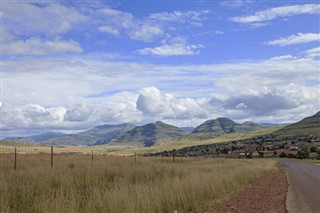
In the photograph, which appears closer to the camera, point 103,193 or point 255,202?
point 103,193

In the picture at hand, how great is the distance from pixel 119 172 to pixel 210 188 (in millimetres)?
6531

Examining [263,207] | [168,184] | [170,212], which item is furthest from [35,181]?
[263,207]

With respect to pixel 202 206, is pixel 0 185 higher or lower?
higher

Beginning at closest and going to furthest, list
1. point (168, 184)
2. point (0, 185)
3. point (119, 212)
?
point (119, 212) → point (0, 185) → point (168, 184)

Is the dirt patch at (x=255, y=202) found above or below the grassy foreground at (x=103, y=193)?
below

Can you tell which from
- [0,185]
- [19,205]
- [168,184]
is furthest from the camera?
[168,184]

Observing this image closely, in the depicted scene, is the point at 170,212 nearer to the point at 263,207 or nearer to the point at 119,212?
the point at 119,212

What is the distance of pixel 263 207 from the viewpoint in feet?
48.0

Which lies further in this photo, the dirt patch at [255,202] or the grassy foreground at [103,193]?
the dirt patch at [255,202]

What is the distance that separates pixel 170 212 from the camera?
42.4 feet

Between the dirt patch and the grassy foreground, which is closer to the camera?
the grassy foreground

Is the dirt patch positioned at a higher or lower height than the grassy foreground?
lower

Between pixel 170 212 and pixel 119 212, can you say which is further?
pixel 170 212

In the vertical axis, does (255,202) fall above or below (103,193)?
below
